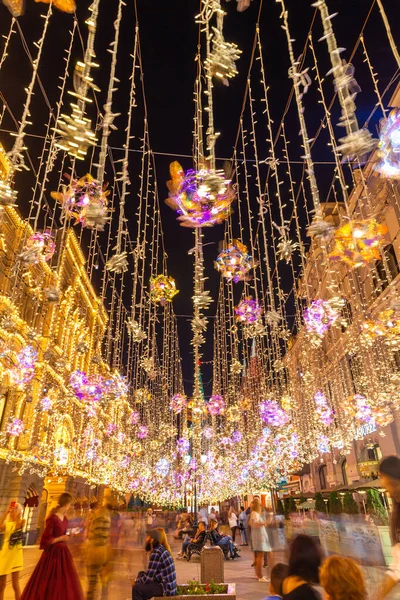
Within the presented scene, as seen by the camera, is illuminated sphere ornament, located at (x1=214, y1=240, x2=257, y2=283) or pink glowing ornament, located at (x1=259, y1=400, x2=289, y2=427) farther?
pink glowing ornament, located at (x1=259, y1=400, x2=289, y2=427)

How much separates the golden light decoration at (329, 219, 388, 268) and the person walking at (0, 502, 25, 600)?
6.23 metres

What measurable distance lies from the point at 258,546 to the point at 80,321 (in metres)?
21.8

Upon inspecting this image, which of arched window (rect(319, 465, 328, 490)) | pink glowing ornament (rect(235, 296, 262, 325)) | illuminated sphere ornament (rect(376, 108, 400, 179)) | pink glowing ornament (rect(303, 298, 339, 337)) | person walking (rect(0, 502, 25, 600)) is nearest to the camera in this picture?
illuminated sphere ornament (rect(376, 108, 400, 179))

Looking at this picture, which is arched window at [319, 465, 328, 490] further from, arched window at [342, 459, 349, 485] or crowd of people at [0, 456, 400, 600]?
crowd of people at [0, 456, 400, 600]

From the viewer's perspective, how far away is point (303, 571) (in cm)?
289

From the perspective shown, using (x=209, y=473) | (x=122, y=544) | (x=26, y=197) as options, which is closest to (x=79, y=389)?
(x=122, y=544)

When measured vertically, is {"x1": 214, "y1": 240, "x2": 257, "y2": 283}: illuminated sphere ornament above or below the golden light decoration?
above

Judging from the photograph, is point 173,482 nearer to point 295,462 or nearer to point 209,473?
point 209,473

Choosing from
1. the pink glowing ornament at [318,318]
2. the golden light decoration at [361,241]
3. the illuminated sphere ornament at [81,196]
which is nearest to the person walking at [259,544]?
the pink glowing ornament at [318,318]

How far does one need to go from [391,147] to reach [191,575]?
10.0 metres

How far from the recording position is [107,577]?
230 inches

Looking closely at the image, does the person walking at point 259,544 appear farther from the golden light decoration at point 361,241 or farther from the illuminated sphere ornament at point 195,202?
the illuminated sphere ornament at point 195,202

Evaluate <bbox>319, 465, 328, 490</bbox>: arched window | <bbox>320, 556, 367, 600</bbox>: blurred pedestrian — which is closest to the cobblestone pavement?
<bbox>320, 556, 367, 600</bbox>: blurred pedestrian

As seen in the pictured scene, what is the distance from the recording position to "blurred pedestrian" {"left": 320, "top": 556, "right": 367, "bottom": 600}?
90.9 inches
